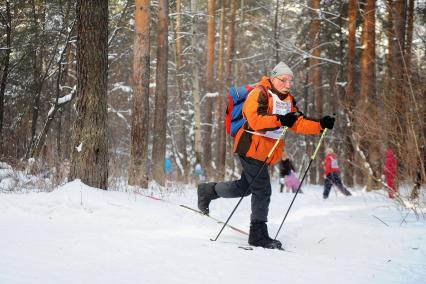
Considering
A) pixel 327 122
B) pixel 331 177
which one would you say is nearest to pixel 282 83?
pixel 327 122

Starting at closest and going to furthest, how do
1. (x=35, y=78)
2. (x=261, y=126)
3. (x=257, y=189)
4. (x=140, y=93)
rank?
1. (x=261, y=126)
2. (x=257, y=189)
3. (x=140, y=93)
4. (x=35, y=78)

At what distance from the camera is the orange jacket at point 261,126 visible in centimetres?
411

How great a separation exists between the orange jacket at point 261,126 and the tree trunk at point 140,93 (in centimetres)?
493

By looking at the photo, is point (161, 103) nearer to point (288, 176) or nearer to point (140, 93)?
point (140, 93)

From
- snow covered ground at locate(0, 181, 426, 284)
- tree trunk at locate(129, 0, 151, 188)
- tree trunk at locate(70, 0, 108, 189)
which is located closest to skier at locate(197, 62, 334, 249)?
snow covered ground at locate(0, 181, 426, 284)

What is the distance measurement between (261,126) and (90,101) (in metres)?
2.32

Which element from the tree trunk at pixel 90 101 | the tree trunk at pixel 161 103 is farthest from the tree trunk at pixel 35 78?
the tree trunk at pixel 90 101

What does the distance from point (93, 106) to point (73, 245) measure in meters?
2.52

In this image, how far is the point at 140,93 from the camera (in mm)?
9055

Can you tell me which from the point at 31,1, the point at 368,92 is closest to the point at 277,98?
the point at 368,92

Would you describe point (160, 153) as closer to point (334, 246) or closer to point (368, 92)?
point (368, 92)

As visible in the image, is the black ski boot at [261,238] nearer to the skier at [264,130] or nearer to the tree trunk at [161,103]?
the skier at [264,130]

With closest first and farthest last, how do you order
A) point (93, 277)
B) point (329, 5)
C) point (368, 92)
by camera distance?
1. point (93, 277)
2. point (368, 92)
3. point (329, 5)

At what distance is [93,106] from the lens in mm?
5344
